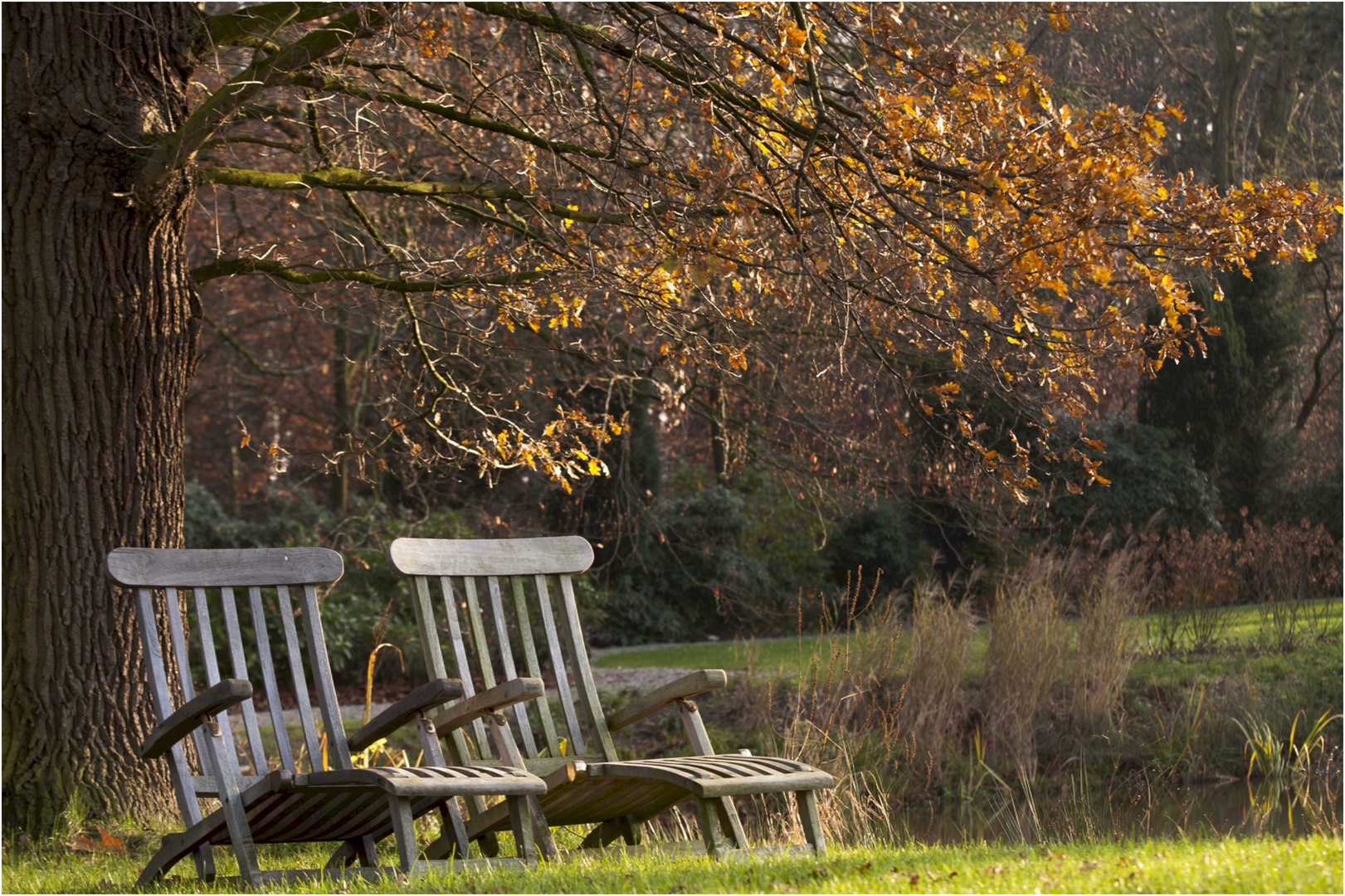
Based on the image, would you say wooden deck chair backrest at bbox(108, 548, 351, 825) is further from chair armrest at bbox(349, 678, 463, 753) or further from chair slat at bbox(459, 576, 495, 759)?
chair slat at bbox(459, 576, 495, 759)

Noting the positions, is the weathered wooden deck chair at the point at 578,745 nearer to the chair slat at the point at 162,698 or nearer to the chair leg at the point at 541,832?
the chair leg at the point at 541,832

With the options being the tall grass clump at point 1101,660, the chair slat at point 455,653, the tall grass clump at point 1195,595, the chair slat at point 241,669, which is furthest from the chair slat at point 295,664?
the tall grass clump at point 1195,595

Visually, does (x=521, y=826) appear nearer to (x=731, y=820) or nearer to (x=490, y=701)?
(x=490, y=701)

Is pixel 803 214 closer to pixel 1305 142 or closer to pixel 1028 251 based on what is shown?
pixel 1028 251

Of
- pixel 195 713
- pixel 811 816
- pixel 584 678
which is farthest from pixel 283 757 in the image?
pixel 811 816

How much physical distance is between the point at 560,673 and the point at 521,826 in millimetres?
1165

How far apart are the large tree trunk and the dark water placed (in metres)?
3.75

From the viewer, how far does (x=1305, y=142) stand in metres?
16.8

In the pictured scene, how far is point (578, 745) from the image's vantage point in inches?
186

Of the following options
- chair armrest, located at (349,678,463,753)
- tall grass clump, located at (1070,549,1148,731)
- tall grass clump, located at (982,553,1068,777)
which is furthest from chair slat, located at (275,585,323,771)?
tall grass clump, located at (1070,549,1148,731)

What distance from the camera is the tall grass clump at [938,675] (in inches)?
308

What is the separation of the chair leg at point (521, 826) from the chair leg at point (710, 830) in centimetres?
53

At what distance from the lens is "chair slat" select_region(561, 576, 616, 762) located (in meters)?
4.70

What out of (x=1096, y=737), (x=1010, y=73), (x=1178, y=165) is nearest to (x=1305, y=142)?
(x=1178, y=165)
